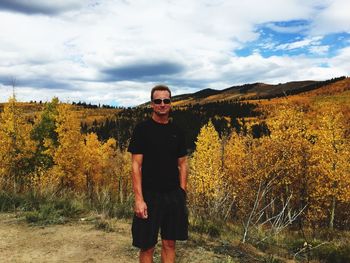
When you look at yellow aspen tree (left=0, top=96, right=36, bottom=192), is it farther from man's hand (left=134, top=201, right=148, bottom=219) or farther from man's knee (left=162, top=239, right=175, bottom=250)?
man's hand (left=134, top=201, right=148, bottom=219)

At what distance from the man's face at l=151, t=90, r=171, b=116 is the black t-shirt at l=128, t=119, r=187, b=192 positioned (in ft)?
0.47

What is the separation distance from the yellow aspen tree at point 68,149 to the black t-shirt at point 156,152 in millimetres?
28552

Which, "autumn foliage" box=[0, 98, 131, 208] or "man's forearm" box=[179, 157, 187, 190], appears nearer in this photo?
"man's forearm" box=[179, 157, 187, 190]

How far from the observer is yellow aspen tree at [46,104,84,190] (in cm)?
3247

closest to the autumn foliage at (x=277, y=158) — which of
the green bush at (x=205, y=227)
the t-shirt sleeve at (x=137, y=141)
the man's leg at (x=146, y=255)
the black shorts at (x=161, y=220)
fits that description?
the green bush at (x=205, y=227)

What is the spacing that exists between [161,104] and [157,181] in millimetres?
907

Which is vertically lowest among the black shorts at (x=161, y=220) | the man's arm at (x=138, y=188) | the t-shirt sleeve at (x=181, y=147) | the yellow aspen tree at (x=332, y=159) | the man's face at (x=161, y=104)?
the yellow aspen tree at (x=332, y=159)

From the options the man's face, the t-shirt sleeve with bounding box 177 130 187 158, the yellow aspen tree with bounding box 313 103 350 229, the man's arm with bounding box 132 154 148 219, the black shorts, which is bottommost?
the yellow aspen tree with bounding box 313 103 350 229

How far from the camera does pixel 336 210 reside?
35375 mm

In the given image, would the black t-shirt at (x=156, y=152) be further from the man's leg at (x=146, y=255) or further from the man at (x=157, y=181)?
the man's leg at (x=146, y=255)

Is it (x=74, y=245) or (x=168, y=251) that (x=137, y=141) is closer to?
(x=168, y=251)

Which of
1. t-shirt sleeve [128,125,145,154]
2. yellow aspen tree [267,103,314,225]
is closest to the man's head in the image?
t-shirt sleeve [128,125,145,154]

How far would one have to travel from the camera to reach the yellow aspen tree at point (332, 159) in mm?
28625

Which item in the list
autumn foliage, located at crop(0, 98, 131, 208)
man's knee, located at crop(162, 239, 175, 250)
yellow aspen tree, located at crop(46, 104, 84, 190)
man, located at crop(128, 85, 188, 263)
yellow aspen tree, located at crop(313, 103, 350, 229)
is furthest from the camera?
yellow aspen tree, located at crop(46, 104, 84, 190)
